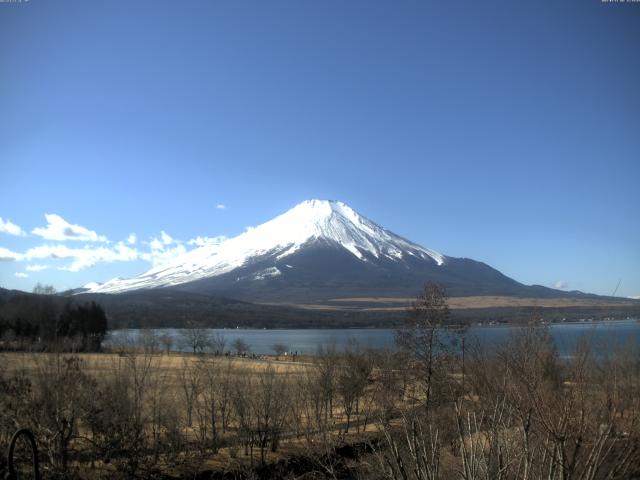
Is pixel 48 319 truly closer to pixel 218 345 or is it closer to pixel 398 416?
pixel 218 345

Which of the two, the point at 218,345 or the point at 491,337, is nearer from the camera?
the point at 491,337

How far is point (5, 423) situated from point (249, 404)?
11344mm

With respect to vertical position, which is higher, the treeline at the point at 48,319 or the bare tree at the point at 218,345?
the treeline at the point at 48,319

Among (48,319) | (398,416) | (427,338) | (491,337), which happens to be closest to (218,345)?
(48,319)

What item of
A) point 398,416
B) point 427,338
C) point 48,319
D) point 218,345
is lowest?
point 218,345

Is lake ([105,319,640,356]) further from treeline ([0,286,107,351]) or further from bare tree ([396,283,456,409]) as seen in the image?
treeline ([0,286,107,351])

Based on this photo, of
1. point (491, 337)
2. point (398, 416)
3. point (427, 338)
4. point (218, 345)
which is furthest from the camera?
point (218, 345)

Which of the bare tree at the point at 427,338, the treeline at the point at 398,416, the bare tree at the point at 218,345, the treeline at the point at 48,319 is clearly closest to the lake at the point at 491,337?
the treeline at the point at 398,416

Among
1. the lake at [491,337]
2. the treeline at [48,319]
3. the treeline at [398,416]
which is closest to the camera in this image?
the treeline at [398,416]

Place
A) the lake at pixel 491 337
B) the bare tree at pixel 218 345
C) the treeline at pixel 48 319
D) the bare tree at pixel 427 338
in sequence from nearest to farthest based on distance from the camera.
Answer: the lake at pixel 491 337 → the bare tree at pixel 427 338 → the bare tree at pixel 218 345 → the treeline at pixel 48 319

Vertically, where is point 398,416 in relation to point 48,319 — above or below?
below

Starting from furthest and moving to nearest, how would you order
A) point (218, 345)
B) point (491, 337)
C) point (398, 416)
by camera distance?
point (218, 345) < point (491, 337) < point (398, 416)

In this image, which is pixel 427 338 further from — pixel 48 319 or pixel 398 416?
pixel 48 319

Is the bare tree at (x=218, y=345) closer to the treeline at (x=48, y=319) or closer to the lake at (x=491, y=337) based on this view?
the lake at (x=491, y=337)
